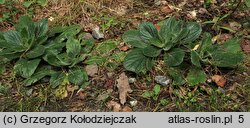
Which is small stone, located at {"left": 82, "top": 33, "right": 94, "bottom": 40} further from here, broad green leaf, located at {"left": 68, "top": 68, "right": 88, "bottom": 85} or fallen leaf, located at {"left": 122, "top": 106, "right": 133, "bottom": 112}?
fallen leaf, located at {"left": 122, "top": 106, "right": 133, "bottom": 112}

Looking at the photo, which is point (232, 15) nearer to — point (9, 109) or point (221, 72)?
point (221, 72)

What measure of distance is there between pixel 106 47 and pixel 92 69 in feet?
Result: 0.84

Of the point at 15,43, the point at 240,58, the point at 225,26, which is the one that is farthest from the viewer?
the point at 225,26

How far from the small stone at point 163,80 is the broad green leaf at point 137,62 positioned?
9 cm

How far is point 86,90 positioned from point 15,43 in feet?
2.08

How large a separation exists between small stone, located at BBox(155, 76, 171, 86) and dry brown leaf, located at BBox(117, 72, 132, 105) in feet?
0.66

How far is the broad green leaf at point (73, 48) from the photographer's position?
117 inches

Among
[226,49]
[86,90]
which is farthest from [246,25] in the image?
[86,90]

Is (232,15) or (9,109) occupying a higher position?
(232,15)

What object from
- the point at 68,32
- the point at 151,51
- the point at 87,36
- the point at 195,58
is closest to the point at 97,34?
the point at 87,36

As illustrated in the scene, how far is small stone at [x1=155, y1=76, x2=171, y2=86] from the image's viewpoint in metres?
2.81

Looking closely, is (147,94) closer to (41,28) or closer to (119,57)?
(119,57)

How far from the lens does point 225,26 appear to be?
323 cm

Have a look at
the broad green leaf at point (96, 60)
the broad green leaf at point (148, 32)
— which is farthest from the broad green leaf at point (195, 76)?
the broad green leaf at point (96, 60)
